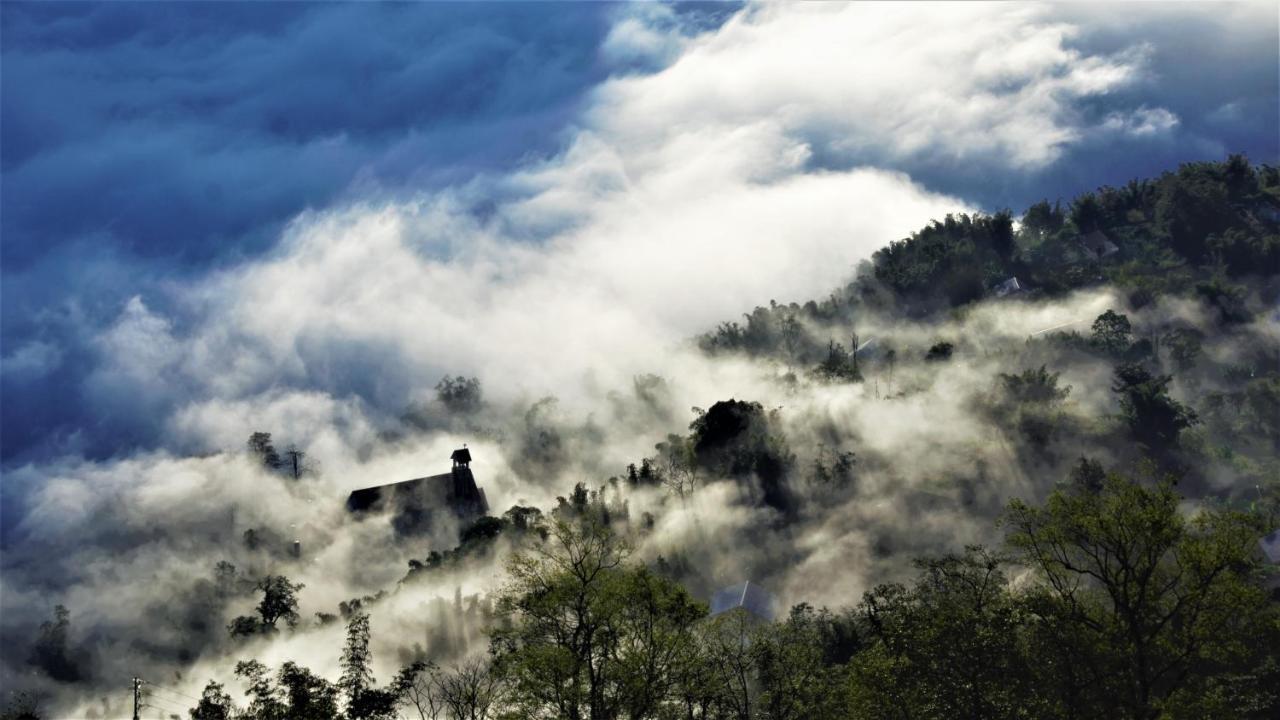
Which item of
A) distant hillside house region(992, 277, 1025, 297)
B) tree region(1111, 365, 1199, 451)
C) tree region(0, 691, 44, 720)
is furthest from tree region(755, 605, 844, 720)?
distant hillside house region(992, 277, 1025, 297)

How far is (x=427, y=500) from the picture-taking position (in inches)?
5955

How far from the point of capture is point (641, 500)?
4899 inches

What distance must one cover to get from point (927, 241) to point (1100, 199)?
35.7 meters

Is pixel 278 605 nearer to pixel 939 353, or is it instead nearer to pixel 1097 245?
pixel 939 353

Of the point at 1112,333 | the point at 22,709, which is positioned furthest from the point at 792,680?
the point at 1112,333

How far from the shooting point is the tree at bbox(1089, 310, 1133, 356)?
142 m

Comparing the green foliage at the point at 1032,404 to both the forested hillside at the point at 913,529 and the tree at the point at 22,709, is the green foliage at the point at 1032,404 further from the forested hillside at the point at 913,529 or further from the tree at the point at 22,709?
the tree at the point at 22,709

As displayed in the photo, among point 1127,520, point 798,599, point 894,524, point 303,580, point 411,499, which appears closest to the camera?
point 1127,520

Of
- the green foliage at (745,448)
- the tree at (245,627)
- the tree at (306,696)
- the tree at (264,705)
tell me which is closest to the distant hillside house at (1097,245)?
the green foliage at (745,448)

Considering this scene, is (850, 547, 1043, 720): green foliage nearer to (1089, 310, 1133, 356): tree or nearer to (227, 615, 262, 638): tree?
(227, 615, 262, 638): tree

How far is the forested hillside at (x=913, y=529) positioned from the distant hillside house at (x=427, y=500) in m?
4.90

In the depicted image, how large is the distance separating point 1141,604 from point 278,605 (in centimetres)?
10782

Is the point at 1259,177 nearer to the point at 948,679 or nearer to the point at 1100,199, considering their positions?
the point at 1100,199

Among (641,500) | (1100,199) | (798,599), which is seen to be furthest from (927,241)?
(798,599)
